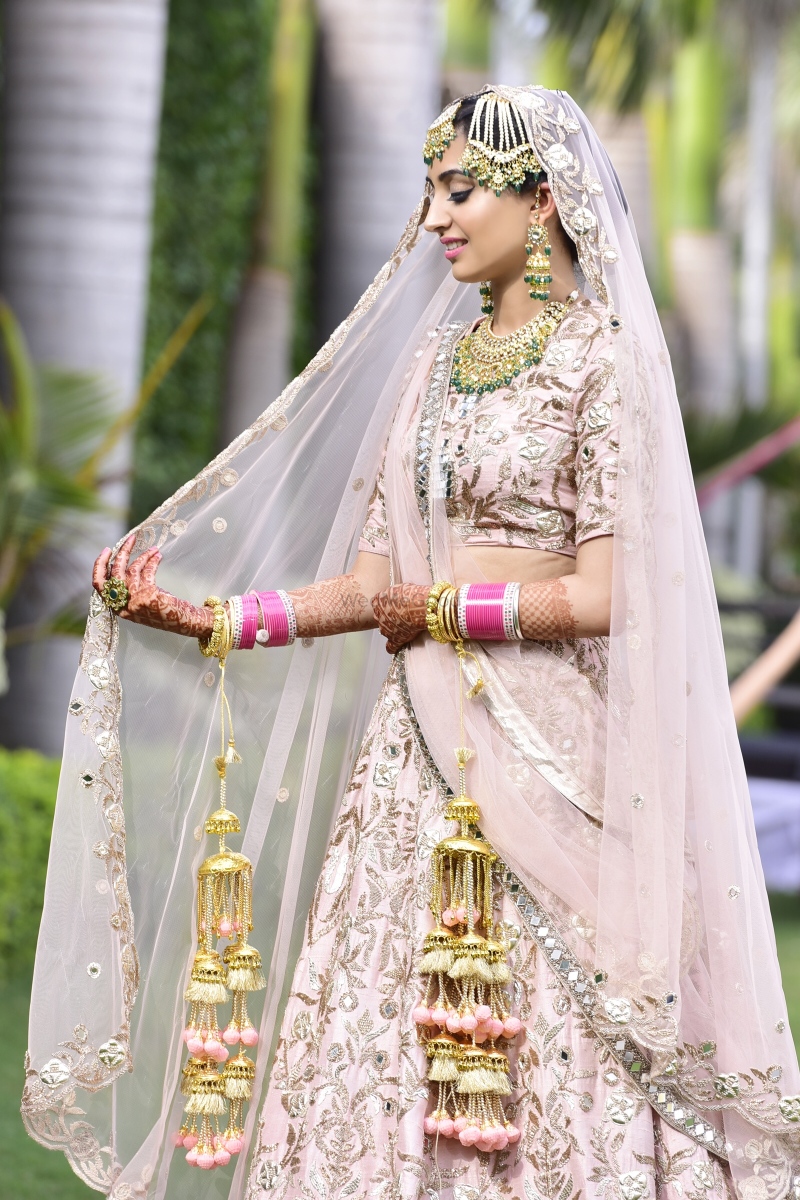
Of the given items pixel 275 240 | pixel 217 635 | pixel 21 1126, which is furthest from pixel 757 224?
pixel 217 635

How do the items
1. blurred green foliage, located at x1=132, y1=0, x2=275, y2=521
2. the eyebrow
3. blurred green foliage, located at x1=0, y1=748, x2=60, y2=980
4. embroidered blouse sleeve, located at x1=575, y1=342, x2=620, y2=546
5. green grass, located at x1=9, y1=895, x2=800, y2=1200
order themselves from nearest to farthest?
1. embroidered blouse sleeve, located at x1=575, y1=342, x2=620, y2=546
2. the eyebrow
3. green grass, located at x1=9, y1=895, x2=800, y2=1200
4. blurred green foliage, located at x1=0, y1=748, x2=60, y2=980
5. blurred green foliage, located at x1=132, y1=0, x2=275, y2=521

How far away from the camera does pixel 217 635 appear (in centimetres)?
229

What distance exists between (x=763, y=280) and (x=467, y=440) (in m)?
14.0

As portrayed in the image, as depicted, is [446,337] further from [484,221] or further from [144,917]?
[144,917]

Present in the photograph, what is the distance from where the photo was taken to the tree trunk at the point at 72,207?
5.62m

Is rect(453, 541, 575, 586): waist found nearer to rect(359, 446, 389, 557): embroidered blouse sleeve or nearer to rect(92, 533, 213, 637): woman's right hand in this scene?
rect(359, 446, 389, 557): embroidered blouse sleeve

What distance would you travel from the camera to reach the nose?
88.1 inches

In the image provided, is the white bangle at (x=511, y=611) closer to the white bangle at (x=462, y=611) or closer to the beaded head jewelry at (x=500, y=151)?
the white bangle at (x=462, y=611)

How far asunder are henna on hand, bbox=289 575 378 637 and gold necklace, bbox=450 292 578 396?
0.36 metres

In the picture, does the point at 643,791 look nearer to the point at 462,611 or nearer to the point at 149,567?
the point at 462,611

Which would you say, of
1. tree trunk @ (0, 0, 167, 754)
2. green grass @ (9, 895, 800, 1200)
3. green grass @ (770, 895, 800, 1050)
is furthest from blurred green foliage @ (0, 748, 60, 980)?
green grass @ (770, 895, 800, 1050)

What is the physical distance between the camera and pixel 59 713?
5.68 m

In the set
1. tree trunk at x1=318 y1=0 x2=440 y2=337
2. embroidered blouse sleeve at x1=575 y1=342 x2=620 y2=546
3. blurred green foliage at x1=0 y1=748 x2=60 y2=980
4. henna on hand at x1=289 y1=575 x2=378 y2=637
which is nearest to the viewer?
embroidered blouse sleeve at x1=575 y1=342 x2=620 y2=546

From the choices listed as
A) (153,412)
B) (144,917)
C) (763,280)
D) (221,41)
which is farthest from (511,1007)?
(763,280)
